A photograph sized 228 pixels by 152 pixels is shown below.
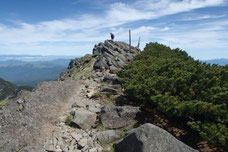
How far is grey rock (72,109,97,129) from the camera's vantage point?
10797 mm

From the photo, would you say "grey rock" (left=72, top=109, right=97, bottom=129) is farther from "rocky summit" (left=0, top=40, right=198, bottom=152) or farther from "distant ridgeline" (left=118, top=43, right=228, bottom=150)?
"distant ridgeline" (left=118, top=43, right=228, bottom=150)

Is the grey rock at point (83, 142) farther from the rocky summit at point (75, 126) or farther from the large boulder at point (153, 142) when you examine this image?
the large boulder at point (153, 142)

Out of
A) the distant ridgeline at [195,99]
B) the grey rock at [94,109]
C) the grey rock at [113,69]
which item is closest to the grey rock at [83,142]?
the grey rock at [94,109]

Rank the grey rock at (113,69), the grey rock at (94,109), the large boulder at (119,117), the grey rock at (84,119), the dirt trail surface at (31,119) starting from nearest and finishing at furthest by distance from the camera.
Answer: the dirt trail surface at (31,119)
the large boulder at (119,117)
the grey rock at (84,119)
the grey rock at (94,109)
the grey rock at (113,69)

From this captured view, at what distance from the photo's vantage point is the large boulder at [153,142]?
6719 mm

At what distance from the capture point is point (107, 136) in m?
9.49

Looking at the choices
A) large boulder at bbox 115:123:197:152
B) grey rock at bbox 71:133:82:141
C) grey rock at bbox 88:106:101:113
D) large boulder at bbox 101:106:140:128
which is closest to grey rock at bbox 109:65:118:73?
grey rock at bbox 88:106:101:113

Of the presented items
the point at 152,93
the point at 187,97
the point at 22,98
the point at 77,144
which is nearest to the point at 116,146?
the point at 77,144

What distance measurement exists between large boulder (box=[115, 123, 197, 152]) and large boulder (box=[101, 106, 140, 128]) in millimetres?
3128

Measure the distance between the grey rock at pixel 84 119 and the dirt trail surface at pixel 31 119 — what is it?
1.52 metres

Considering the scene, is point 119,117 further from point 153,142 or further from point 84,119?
point 153,142

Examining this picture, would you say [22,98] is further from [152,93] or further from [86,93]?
[152,93]

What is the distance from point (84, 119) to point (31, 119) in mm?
3374

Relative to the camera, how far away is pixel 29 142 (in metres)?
8.62
